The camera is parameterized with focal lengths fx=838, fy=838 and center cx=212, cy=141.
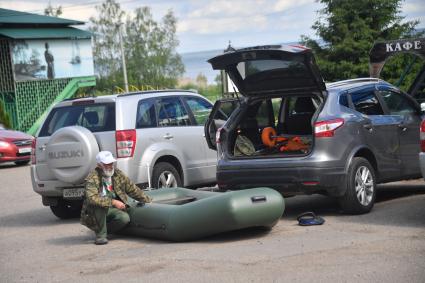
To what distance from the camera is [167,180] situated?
40.7ft

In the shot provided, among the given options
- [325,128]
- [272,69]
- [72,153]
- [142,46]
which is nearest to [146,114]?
[72,153]

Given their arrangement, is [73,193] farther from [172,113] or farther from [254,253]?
[254,253]

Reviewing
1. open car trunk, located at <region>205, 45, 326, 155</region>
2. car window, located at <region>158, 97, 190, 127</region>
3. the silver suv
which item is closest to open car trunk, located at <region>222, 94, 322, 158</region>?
open car trunk, located at <region>205, 45, 326, 155</region>

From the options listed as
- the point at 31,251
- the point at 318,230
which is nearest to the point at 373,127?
the point at 318,230

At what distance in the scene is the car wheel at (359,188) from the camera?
10383 mm

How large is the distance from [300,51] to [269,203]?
6.46 feet

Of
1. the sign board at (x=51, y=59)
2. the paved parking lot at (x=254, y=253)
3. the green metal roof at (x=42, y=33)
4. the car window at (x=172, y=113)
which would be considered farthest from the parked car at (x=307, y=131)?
the sign board at (x=51, y=59)

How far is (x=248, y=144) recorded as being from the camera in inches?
452

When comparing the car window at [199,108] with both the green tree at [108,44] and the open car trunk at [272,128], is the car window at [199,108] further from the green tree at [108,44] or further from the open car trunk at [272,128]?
the green tree at [108,44]

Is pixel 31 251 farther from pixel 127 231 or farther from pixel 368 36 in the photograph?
pixel 368 36

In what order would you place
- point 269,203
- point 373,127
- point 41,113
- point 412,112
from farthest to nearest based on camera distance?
point 41,113 < point 412,112 < point 373,127 < point 269,203

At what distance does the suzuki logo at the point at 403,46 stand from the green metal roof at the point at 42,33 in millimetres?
24411

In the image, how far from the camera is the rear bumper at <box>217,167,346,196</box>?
10.2m

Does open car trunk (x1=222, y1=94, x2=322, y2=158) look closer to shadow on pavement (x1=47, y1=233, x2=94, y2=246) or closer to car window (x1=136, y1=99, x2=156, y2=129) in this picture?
car window (x1=136, y1=99, x2=156, y2=129)
